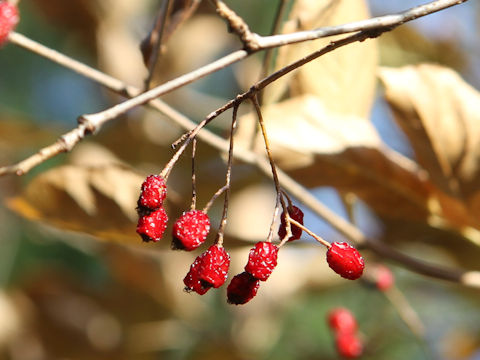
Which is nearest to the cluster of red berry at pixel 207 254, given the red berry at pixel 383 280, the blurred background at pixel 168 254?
the red berry at pixel 383 280

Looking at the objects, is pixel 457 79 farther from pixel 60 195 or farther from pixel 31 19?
pixel 31 19

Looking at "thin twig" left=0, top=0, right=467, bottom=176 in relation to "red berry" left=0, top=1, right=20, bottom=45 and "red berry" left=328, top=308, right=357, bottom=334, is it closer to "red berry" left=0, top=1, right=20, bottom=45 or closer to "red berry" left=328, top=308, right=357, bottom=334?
"red berry" left=0, top=1, right=20, bottom=45

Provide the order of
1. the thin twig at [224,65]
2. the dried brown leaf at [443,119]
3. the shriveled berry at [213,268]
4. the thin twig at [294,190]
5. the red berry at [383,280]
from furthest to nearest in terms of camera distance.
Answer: the red berry at [383,280] → the dried brown leaf at [443,119] → the thin twig at [294,190] → the shriveled berry at [213,268] → the thin twig at [224,65]

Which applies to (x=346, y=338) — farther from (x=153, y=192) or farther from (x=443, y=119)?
(x=153, y=192)

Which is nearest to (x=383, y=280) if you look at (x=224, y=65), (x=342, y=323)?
(x=342, y=323)

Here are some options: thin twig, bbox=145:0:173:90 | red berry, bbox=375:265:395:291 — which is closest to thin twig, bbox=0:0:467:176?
thin twig, bbox=145:0:173:90

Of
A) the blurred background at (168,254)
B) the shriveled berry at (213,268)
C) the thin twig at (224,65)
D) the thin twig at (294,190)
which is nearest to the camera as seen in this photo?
the thin twig at (224,65)

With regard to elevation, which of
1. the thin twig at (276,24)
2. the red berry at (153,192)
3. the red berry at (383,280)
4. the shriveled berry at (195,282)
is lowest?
the shriveled berry at (195,282)

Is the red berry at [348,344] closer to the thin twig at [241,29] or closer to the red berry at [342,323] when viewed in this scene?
the red berry at [342,323]
